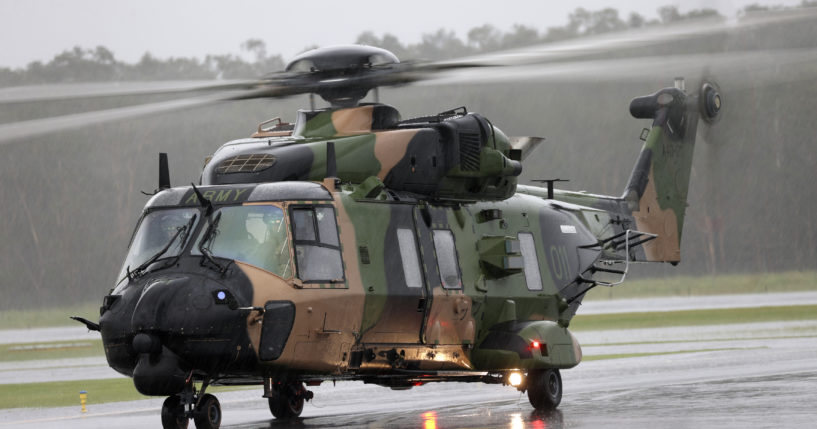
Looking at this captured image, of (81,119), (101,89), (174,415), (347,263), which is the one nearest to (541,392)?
(347,263)

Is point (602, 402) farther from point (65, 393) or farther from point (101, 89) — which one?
point (65, 393)

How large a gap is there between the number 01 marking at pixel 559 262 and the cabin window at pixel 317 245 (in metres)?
4.81

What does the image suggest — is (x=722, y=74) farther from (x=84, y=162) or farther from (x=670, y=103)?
(x=84, y=162)

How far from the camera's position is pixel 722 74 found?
2152cm

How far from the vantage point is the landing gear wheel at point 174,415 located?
1309 centimetres

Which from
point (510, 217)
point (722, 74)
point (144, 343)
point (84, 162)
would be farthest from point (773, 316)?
point (84, 162)

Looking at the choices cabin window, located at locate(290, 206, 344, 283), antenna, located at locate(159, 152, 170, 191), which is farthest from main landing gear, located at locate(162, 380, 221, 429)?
antenna, located at locate(159, 152, 170, 191)

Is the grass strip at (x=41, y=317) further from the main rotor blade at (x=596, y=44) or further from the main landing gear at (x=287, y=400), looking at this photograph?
the main rotor blade at (x=596, y=44)

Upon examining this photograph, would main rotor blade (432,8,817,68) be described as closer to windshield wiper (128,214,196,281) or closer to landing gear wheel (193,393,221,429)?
windshield wiper (128,214,196,281)

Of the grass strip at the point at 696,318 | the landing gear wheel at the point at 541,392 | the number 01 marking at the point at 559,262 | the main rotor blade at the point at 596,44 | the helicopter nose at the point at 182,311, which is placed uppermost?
the main rotor blade at the point at 596,44

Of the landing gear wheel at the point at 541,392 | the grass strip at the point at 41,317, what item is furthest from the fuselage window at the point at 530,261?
the grass strip at the point at 41,317

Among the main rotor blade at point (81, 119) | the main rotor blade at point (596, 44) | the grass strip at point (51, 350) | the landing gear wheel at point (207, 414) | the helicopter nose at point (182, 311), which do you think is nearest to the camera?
the main rotor blade at point (81, 119)

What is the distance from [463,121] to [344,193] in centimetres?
210

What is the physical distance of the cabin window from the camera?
1358 centimetres
